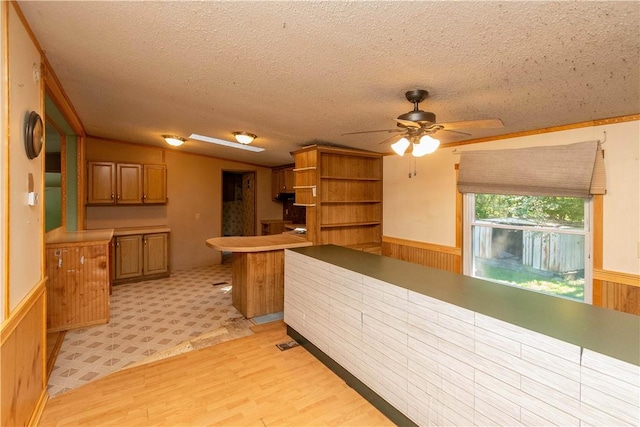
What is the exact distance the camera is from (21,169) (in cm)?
173

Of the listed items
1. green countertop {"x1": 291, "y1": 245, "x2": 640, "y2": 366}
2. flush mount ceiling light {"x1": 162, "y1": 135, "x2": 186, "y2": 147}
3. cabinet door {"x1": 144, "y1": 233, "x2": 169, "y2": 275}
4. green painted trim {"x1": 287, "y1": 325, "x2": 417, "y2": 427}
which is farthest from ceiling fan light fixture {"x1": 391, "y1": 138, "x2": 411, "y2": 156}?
cabinet door {"x1": 144, "y1": 233, "x2": 169, "y2": 275}

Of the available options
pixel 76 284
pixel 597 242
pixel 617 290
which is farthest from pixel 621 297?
pixel 76 284

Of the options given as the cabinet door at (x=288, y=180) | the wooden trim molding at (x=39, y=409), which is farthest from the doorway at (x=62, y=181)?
the cabinet door at (x=288, y=180)

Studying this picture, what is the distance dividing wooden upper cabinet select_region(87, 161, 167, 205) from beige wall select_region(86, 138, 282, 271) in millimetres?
297

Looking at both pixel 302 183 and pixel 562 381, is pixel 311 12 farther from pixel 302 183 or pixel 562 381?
pixel 302 183

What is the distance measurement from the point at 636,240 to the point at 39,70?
181 inches

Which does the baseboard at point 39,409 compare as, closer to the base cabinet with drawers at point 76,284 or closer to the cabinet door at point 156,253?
the base cabinet with drawers at point 76,284

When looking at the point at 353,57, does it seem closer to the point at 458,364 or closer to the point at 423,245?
the point at 458,364

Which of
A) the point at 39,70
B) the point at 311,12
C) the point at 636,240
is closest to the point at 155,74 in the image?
the point at 39,70

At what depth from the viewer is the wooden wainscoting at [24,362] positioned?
1517 mm

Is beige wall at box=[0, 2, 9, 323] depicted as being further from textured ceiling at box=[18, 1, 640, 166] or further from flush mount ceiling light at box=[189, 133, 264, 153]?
flush mount ceiling light at box=[189, 133, 264, 153]

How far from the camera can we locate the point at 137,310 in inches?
158

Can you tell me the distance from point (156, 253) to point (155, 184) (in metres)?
1.24

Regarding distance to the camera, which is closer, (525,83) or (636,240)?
(525,83)
